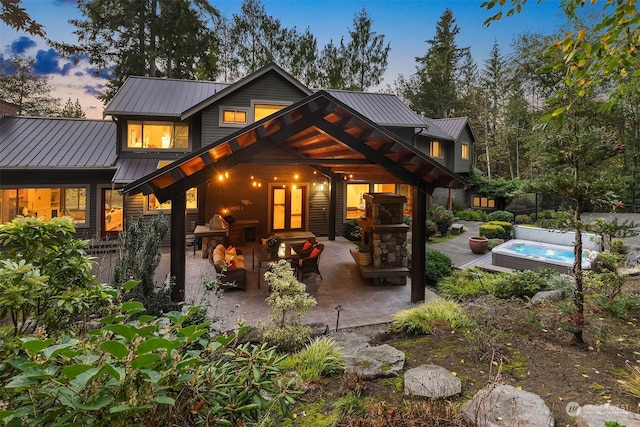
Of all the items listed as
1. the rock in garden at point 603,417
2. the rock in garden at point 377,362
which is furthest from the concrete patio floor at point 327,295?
the rock in garden at point 603,417

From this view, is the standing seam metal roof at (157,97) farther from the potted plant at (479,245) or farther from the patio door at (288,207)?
the potted plant at (479,245)

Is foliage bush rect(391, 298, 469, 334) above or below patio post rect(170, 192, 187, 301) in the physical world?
below

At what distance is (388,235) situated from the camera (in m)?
7.82

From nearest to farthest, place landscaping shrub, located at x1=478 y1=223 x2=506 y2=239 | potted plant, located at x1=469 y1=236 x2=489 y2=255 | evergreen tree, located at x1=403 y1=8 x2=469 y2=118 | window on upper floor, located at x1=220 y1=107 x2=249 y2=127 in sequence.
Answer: potted plant, located at x1=469 y1=236 x2=489 y2=255
window on upper floor, located at x1=220 y1=107 x2=249 y2=127
landscaping shrub, located at x1=478 y1=223 x2=506 y2=239
evergreen tree, located at x1=403 y1=8 x2=469 y2=118

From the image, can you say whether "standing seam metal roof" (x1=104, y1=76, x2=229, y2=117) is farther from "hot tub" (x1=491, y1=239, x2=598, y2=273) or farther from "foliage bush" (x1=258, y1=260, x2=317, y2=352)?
"hot tub" (x1=491, y1=239, x2=598, y2=273)

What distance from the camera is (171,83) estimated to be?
45.3ft

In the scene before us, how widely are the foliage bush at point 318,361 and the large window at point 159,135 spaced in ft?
34.0

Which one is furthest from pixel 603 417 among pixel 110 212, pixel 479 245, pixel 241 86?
pixel 110 212

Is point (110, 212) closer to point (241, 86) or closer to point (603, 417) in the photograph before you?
point (241, 86)

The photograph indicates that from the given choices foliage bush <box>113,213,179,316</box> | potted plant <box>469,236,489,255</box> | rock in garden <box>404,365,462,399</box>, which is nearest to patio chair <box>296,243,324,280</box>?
foliage bush <box>113,213,179,316</box>

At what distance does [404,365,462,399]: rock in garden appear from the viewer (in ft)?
10.4

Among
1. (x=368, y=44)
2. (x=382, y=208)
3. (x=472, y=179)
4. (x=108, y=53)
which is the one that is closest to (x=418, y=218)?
(x=382, y=208)

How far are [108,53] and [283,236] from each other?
58.3ft

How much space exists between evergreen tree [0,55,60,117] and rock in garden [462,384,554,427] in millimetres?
26867
